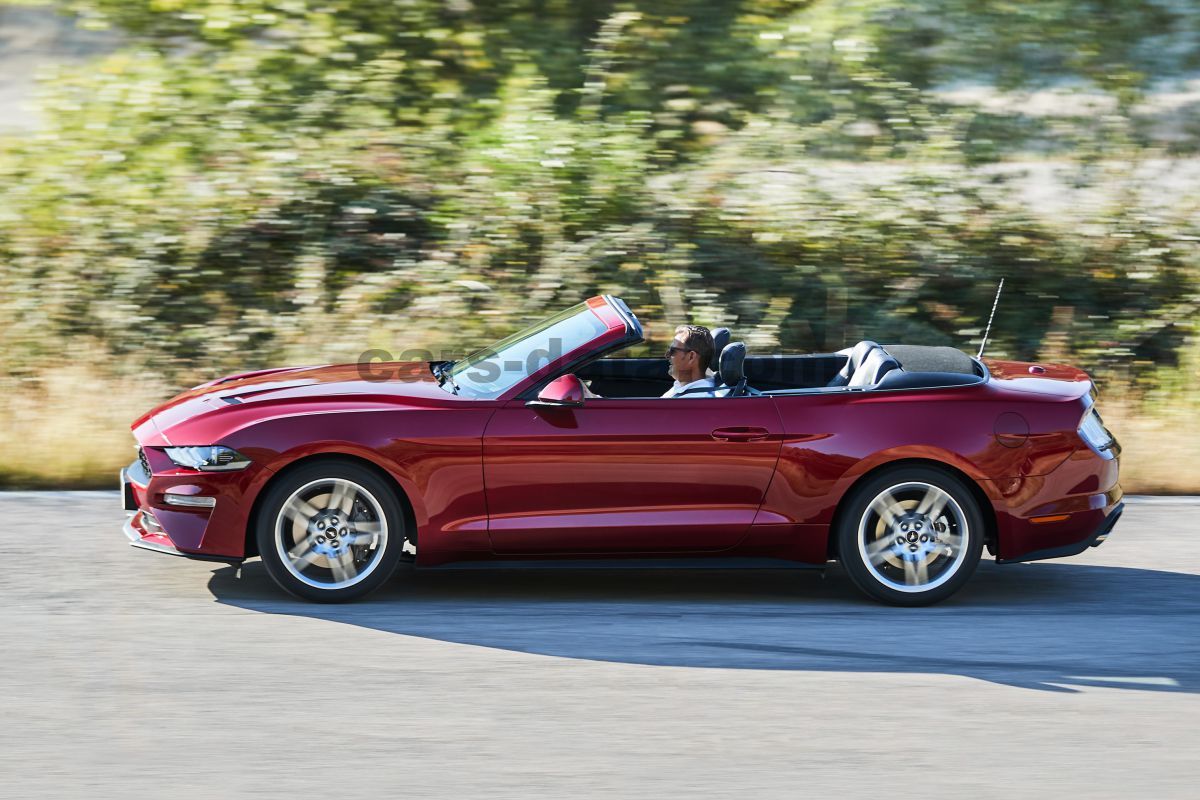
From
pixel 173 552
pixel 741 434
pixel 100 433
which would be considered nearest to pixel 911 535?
pixel 741 434

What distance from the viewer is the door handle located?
21.8 ft

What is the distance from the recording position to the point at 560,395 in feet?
21.7

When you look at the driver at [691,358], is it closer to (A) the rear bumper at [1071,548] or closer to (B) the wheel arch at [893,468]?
(B) the wheel arch at [893,468]

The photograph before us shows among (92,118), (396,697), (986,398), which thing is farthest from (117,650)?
(92,118)

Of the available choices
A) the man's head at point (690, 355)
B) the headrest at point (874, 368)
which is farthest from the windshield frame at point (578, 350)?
the headrest at point (874, 368)

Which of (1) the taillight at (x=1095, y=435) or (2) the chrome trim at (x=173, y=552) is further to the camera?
(1) the taillight at (x=1095, y=435)

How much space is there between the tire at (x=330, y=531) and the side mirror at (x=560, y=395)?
76 centimetres

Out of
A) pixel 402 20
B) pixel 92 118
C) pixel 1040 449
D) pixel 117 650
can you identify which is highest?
pixel 402 20

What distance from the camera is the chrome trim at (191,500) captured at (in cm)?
654

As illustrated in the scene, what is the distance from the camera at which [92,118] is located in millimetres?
13273

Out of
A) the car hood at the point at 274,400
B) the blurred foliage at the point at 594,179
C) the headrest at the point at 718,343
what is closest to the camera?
the car hood at the point at 274,400

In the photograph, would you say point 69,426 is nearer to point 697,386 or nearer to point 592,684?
point 697,386

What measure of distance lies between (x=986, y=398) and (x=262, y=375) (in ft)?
11.4

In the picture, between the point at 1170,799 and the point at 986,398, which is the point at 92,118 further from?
the point at 1170,799
